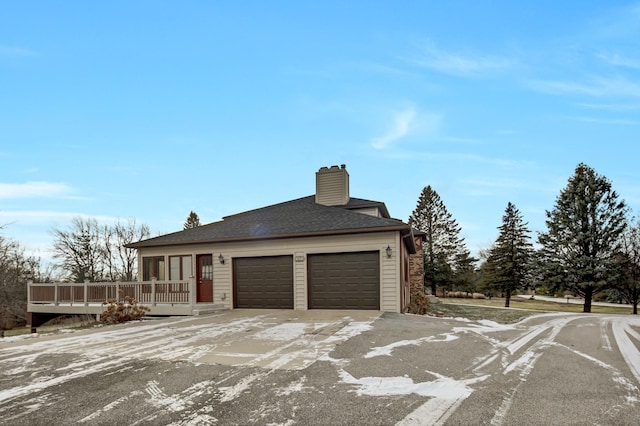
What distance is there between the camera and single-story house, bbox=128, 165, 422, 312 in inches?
474

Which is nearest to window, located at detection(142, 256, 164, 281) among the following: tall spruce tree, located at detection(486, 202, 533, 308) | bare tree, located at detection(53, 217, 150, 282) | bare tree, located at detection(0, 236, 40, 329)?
bare tree, located at detection(0, 236, 40, 329)

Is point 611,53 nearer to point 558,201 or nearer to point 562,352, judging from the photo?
point 562,352

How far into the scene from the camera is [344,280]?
12445mm

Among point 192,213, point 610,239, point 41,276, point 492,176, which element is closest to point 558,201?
point 610,239

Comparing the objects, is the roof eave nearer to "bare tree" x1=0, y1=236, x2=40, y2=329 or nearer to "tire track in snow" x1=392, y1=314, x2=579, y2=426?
"tire track in snow" x1=392, y1=314, x2=579, y2=426

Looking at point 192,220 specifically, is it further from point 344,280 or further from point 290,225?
point 344,280

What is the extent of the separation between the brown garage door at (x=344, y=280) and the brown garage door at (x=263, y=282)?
889mm

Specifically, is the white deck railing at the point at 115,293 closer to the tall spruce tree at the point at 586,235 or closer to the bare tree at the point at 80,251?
the bare tree at the point at 80,251

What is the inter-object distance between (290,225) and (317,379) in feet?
30.8

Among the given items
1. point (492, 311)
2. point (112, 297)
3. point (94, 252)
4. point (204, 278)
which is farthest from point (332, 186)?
point (94, 252)

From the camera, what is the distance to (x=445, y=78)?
13.4 meters

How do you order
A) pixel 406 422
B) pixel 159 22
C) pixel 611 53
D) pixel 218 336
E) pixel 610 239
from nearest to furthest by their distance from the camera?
pixel 406 422, pixel 218 336, pixel 611 53, pixel 159 22, pixel 610 239

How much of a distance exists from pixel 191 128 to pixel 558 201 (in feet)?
79.3

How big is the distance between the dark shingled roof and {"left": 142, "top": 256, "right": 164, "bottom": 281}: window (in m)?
0.61
